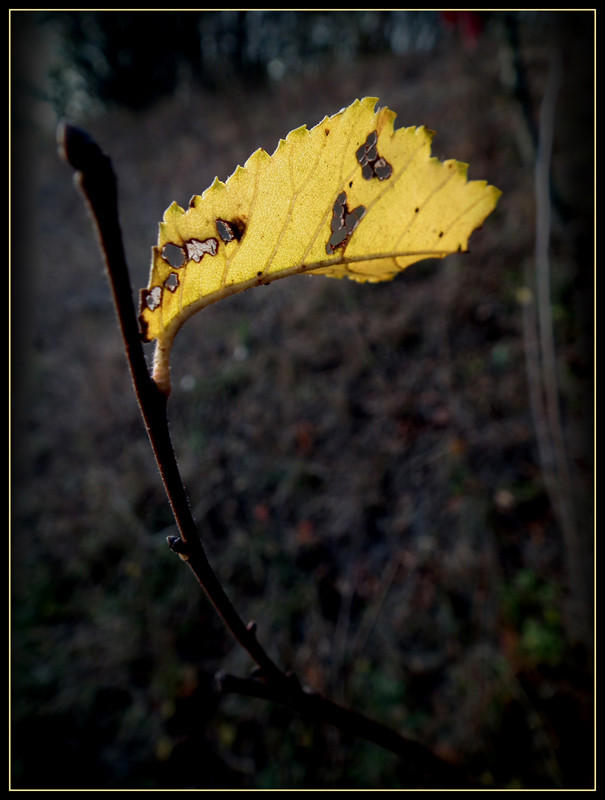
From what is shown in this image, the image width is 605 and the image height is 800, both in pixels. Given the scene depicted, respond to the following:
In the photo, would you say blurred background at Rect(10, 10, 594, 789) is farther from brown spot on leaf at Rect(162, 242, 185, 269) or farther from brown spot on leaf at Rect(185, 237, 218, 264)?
brown spot on leaf at Rect(185, 237, 218, 264)

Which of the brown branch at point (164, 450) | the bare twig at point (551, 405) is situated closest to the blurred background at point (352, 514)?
the bare twig at point (551, 405)

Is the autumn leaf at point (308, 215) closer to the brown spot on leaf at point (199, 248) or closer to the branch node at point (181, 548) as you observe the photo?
the brown spot on leaf at point (199, 248)

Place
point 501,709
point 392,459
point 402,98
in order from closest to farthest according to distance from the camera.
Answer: point 501,709 → point 392,459 → point 402,98

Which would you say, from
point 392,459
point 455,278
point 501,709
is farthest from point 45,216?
point 501,709

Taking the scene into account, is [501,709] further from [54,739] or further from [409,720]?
[54,739]

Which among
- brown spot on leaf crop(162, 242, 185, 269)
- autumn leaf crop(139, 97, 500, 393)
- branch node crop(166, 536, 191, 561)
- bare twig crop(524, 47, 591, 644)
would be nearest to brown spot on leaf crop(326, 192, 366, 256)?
autumn leaf crop(139, 97, 500, 393)

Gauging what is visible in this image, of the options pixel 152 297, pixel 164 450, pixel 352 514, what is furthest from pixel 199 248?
pixel 352 514

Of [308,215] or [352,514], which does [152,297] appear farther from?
[352,514]
